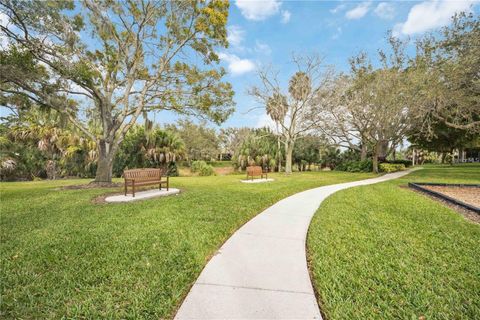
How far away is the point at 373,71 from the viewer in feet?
66.8

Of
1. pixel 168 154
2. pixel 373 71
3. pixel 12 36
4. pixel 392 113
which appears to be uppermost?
pixel 373 71

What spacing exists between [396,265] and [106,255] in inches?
159

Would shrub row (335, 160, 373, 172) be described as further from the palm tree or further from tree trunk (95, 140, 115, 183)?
tree trunk (95, 140, 115, 183)

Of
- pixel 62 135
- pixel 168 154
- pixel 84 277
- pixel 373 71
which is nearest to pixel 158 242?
pixel 84 277

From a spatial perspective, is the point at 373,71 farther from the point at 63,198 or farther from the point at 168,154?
the point at 63,198

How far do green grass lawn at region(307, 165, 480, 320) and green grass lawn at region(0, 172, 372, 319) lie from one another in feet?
5.34

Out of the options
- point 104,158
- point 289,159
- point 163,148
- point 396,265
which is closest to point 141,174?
point 104,158

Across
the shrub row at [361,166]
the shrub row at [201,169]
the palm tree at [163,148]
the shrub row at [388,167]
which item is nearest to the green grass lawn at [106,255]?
the palm tree at [163,148]

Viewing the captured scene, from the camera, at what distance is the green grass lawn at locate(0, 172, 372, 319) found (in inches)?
94.3

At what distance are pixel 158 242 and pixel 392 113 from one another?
62.2ft

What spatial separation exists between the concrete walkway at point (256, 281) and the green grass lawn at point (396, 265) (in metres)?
0.22

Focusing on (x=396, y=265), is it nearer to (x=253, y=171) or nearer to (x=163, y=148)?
(x=253, y=171)

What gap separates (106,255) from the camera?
11.4ft

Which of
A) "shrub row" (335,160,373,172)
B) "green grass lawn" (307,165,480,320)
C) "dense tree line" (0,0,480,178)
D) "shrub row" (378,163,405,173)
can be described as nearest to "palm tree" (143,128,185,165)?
"dense tree line" (0,0,480,178)
